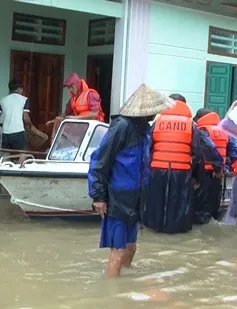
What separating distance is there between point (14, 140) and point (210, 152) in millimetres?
3870

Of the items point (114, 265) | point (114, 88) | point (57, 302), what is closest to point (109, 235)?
point (114, 265)

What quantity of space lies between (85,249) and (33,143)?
4711 mm

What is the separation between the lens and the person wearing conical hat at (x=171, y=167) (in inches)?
311

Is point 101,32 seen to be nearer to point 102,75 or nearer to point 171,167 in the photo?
point 102,75

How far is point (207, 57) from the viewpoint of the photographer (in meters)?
12.9

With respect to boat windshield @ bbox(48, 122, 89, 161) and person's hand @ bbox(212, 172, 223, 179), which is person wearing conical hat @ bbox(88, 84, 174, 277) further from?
boat windshield @ bbox(48, 122, 89, 161)

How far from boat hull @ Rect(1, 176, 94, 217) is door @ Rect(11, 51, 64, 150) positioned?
4.61m

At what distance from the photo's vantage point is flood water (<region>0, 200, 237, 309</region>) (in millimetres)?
5625

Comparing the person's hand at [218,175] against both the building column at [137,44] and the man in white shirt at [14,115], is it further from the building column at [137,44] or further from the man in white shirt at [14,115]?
the man in white shirt at [14,115]

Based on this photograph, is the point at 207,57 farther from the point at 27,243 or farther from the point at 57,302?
the point at 57,302

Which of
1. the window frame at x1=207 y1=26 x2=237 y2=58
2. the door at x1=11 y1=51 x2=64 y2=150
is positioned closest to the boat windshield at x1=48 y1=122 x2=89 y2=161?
the door at x1=11 y1=51 x2=64 y2=150

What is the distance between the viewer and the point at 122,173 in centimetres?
590

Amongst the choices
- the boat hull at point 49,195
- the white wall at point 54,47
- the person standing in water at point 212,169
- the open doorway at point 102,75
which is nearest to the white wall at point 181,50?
the open doorway at point 102,75

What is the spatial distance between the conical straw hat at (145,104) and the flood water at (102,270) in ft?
4.87
